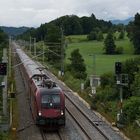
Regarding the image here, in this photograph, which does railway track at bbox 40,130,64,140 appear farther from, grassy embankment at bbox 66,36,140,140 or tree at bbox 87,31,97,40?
tree at bbox 87,31,97,40

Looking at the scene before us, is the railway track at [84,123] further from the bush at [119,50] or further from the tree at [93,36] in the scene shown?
the tree at [93,36]

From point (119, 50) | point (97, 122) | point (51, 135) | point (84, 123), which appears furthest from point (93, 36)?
point (51, 135)

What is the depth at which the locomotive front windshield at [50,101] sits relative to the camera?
27359 millimetres

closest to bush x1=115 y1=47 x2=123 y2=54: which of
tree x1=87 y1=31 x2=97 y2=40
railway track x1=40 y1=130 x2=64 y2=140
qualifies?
tree x1=87 y1=31 x2=97 y2=40

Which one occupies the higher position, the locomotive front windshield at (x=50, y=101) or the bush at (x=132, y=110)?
the locomotive front windshield at (x=50, y=101)

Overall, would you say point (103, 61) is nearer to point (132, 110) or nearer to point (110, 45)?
point (110, 45)

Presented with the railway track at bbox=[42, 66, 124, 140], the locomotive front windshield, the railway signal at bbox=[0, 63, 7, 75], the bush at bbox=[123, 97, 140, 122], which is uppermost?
the railway signal at bbox=[0, 63, 7, 75]

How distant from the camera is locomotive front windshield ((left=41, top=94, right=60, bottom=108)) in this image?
27359 millimetres

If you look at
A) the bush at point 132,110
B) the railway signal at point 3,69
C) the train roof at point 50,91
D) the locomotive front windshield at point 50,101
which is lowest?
the bush at point 132,110

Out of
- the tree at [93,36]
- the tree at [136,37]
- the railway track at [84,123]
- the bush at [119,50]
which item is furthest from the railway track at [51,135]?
the tree at [93,36]

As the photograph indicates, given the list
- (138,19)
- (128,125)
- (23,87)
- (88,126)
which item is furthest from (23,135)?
(138,19)

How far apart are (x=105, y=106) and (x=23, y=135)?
9.78m

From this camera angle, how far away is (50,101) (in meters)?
27.5

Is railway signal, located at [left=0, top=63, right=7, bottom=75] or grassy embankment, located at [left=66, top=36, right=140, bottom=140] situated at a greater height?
railway signal, located at [left=0, top=63, right=7, bottom=75]
